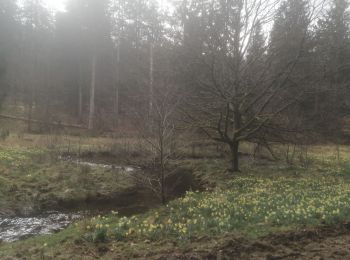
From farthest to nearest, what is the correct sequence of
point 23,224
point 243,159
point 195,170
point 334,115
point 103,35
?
point 103,35 < point 334,115 < point 243,159 < point 195,170 < point 23,224

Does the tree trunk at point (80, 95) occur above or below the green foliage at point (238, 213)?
above

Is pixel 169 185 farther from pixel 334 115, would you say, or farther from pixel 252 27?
pixel 334 115

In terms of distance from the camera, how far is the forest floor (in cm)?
826

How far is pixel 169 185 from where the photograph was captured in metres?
19.6

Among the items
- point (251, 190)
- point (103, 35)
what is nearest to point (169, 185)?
point (251, 190)

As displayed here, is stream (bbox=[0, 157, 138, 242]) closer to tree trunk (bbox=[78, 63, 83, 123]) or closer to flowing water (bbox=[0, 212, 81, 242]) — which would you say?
flowing water (bbox=[0, 212, 81, 242])

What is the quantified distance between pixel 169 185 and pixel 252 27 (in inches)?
335

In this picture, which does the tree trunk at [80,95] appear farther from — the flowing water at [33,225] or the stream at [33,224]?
the flowing water at [33,225]

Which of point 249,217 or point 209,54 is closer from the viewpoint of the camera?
point 249,217

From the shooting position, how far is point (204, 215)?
11.2 meters

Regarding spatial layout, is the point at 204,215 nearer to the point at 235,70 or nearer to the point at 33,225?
the point at 33,225

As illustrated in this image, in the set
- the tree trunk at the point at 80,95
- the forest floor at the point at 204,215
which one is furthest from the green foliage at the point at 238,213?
the tree trunk at the point at 80,95

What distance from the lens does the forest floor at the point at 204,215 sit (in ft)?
27.1

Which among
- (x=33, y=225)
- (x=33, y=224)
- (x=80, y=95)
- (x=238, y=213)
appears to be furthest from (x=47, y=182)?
(x=80, y=95)
